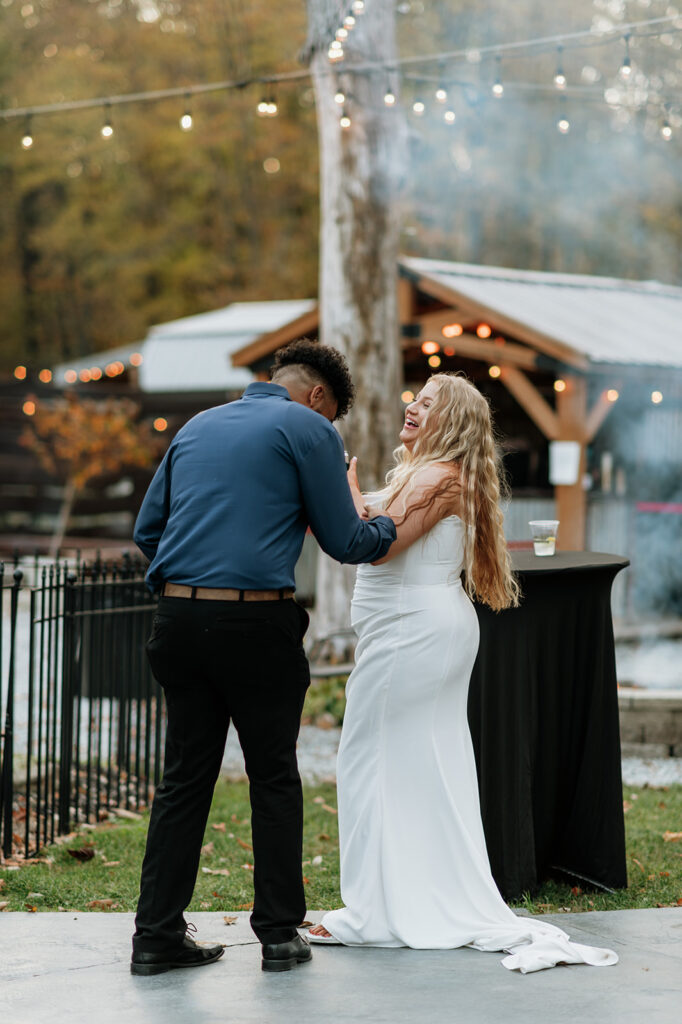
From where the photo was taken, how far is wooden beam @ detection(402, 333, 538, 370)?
14117 millimetres

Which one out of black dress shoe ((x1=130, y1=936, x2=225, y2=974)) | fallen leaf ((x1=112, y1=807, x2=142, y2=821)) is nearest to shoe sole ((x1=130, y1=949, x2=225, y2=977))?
black dress shoe ((x1=130, y1=936, x2=225, y2=974))

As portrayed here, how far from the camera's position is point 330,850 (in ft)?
19.8

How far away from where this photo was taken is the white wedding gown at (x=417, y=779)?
411cm

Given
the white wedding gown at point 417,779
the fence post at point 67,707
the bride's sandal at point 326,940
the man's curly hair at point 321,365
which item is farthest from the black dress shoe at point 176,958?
the fence post at point 67,707

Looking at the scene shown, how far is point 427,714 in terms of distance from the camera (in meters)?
4.24

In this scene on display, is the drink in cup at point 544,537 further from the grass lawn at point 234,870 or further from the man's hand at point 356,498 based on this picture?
the grass lawn at point 234,870

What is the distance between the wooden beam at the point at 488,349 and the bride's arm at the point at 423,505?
9943 mm

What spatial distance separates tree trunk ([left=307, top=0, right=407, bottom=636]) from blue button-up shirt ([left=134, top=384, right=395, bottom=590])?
7.32 meters

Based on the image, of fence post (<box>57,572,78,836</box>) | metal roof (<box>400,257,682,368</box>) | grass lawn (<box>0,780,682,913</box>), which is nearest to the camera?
grass lawn (<box>0,780,682,913</box>)

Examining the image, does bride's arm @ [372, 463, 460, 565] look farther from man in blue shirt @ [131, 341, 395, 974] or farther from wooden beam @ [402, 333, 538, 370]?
wooden beam @ [402, 333, 538, 370]

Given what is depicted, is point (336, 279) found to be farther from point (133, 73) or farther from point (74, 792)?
point (133, 73)

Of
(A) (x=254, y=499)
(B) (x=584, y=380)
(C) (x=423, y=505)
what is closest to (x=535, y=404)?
(B) (x=584, y=380)

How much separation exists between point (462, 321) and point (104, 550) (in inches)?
236

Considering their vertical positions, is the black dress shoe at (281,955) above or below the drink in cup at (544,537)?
below
